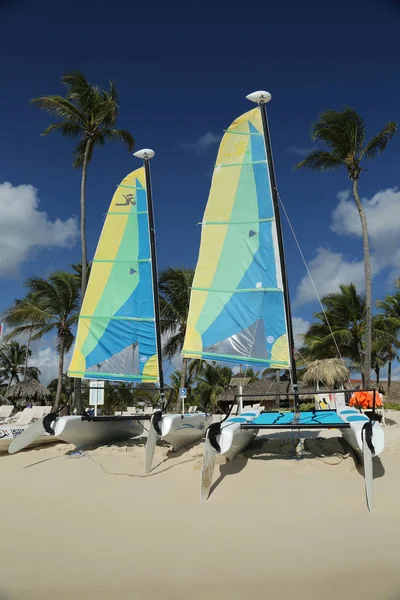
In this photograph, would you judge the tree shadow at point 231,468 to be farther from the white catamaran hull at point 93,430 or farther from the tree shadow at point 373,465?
the white catamaran hull at point 93,430

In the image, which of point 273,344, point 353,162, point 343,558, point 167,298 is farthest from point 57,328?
point 343,558

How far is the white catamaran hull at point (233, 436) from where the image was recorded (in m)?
6.23

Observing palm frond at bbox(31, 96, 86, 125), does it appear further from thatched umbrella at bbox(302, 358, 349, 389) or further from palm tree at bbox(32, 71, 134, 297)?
thatched umbrella at bbox(302, 358, 349, 389)

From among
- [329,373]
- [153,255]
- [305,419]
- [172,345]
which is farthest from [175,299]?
[305,419]

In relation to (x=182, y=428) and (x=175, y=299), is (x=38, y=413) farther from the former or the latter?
(x=182, y=428)

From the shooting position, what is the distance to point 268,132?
9578 mm

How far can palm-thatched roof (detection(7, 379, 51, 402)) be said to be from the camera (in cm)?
3127

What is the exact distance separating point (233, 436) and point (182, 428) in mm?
2194

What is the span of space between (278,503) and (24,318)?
18410mm

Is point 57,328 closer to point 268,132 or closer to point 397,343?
point 268,132

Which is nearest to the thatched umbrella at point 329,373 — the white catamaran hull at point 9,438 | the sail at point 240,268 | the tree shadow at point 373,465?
the sail at point 240,268

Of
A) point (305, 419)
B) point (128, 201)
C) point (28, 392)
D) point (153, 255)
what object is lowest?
point (28, 392)

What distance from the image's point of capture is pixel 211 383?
35.1 meters

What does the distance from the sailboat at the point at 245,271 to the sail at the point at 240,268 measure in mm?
18
